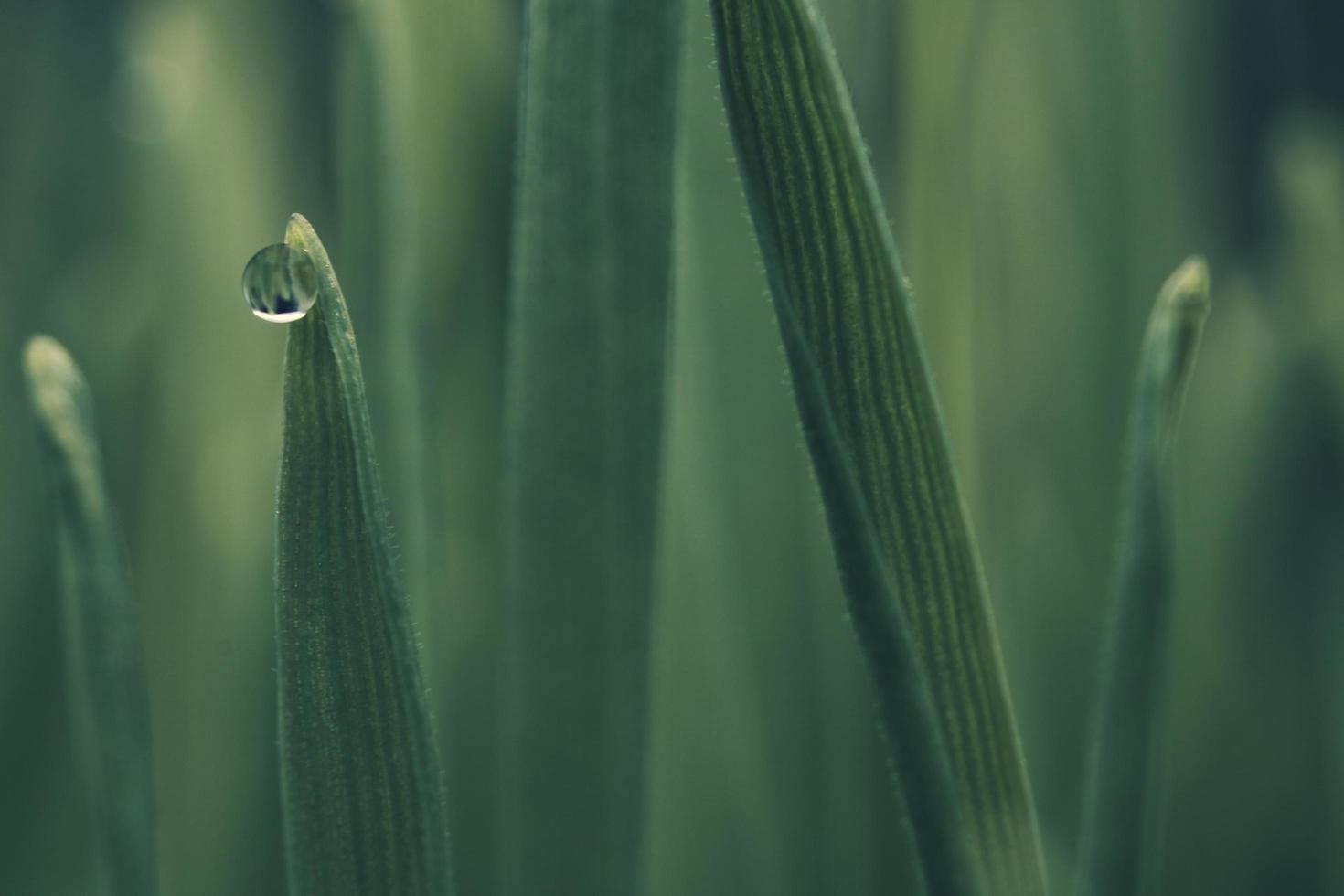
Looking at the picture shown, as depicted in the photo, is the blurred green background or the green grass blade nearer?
the green grass blade

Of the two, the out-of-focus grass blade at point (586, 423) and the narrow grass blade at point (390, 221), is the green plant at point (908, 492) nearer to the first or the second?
the out-of-focus grass blade at point (586, 423)

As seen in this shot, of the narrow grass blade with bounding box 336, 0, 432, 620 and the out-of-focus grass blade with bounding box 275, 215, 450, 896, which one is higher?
the narrow grass blade with bounding box 336, 0, 432, 620

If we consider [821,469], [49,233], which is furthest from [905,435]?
[49,233]

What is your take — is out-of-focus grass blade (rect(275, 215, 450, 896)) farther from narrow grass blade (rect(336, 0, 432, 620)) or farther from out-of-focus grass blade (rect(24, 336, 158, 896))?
narrow grass blade (rect(336, 0, 432, 620))

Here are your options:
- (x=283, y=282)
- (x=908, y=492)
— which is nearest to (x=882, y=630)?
(x=908, y=492)

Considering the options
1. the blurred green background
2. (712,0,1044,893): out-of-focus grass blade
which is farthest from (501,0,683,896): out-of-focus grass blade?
the blurred green background

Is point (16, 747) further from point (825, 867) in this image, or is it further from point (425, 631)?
point (825, 867)
